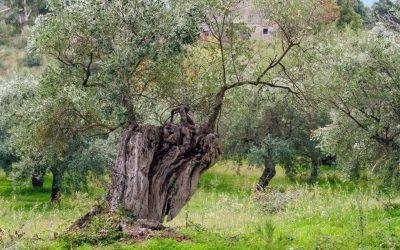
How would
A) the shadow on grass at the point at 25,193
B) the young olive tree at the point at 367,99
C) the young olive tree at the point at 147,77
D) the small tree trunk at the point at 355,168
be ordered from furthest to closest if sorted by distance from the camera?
1. the shadow on grass at the point at 25,193
2. the small tree trunk at the point at 355,168
3. the young olive tree at the point at 367,99
4. the young olive tree at the point at 147,77

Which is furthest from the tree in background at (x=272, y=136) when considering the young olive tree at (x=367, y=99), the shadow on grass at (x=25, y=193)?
the young olive tree at (x=367, y=99)

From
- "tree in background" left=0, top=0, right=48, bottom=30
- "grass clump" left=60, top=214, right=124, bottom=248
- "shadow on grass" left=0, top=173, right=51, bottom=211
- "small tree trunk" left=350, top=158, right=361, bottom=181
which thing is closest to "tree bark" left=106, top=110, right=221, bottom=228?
"grass clump" left=60, top=214, right=124, bottom=248

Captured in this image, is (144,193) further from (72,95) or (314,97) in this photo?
(314,97)

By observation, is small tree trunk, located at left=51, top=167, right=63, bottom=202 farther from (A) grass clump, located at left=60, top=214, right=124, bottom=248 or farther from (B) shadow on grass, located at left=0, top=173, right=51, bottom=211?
(A) grass clump, located at left=60, top=214, right=124, bottom=248

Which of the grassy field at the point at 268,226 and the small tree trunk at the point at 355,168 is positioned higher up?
the small tree trunk at the point at 355,168

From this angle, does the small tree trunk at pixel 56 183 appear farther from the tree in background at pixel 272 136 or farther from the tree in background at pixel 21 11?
the tree in background at pixel 21 11

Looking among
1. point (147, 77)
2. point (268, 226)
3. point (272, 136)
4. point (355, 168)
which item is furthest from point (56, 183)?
point (268, 226)

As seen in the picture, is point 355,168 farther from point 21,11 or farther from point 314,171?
point 21,11

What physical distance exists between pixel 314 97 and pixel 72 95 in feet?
20.9

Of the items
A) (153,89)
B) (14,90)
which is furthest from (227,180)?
(153,89)

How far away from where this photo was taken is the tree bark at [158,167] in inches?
517

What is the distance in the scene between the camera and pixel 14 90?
28.8 m

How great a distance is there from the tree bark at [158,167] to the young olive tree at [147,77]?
2 centimetres

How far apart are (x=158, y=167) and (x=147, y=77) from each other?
7.12 ft
